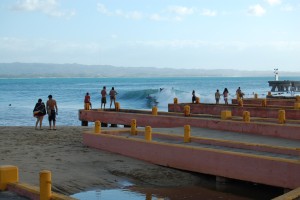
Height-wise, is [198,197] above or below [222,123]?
below

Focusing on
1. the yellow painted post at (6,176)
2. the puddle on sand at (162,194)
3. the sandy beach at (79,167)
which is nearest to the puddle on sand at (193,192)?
the puddle on sand at (162,194)

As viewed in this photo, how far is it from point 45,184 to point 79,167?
4725 millimetres

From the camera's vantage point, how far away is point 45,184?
8344mm

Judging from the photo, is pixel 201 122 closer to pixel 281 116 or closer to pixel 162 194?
pixel 281 116

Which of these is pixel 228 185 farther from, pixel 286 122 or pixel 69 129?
pixel 69 129

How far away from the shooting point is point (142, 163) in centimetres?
1431

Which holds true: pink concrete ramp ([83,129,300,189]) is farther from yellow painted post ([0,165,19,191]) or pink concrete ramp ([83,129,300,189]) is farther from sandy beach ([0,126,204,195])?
yellow painted post ([0,165,19,191])

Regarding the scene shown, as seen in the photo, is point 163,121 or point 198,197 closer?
point 198,197

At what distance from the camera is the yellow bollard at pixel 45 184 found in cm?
828

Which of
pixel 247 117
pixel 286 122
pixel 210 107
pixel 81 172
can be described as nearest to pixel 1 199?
pixel 81 172

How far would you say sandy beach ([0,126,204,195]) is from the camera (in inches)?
458

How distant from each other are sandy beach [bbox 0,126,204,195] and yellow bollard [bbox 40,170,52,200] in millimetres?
2292

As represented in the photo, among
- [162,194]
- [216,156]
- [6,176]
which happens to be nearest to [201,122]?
[216,156]

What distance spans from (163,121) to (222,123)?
12.6 feet
